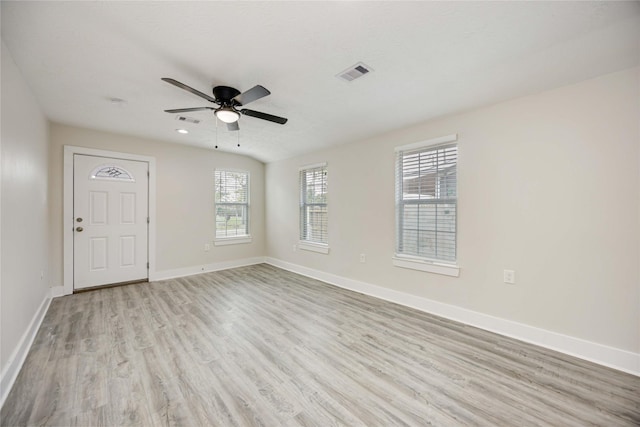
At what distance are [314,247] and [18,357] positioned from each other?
3670mm

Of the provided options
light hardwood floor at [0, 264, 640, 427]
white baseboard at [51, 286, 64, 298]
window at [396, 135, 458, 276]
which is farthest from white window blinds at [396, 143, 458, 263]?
white baseboard at [51, 286, 64, 298]

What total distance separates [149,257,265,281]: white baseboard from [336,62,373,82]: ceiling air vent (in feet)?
14.6

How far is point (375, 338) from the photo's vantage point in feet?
8.61

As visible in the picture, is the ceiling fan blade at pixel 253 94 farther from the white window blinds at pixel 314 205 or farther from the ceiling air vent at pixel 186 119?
the white window blinds at pixel 314 205

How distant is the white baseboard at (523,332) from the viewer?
2121 millimetres

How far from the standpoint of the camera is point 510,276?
269 cm

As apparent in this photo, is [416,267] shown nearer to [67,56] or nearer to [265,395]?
[265,395]

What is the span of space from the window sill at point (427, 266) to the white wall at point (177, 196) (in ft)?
11.8

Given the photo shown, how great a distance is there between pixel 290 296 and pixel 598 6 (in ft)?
13.0

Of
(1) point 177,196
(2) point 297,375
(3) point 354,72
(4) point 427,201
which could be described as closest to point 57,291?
Answer: (1) point 177,196

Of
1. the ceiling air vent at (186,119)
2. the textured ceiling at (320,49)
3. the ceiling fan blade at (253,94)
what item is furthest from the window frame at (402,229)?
the ceiling air vent at (186,119)

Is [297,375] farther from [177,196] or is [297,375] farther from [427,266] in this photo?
[177,196]

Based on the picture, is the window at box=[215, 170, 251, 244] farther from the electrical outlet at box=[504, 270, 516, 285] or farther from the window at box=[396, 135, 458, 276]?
the electrical outlet at box=[504, 270, 516, 285]

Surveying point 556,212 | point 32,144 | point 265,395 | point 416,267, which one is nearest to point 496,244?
point 556,212
